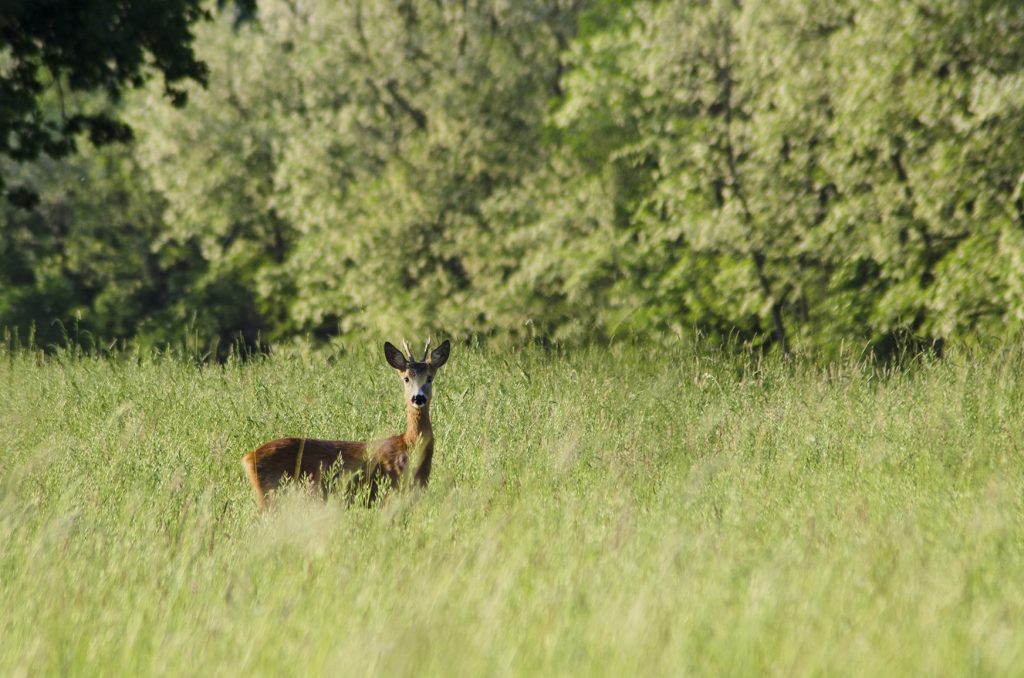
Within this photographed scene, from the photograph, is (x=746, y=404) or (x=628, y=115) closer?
(x=746, y=404)

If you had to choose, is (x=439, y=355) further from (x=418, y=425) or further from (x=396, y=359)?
(x=418, y=425)

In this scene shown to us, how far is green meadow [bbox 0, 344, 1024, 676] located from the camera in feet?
12.3

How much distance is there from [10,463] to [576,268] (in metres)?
16.2

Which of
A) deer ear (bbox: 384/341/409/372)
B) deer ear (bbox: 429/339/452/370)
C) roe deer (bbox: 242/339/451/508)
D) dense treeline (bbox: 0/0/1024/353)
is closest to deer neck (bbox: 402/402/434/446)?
roe deer (bbox: 242/339/451/508)

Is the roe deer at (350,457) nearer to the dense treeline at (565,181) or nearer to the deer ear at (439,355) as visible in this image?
the deer ear at (439,355)

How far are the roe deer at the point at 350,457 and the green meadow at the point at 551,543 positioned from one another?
0.21m

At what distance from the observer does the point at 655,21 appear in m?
21.5

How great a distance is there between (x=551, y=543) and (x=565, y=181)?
21.0m

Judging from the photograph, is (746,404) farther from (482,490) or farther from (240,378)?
(240,378)

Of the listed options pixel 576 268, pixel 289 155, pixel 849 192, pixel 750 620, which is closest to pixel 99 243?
pixel 289 155

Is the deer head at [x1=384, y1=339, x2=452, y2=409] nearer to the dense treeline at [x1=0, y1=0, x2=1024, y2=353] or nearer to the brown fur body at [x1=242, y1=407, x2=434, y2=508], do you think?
the brown fur body at [x1=242, y1=407, x2=434, y2=508]

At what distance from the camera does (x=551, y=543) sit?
16.8ft

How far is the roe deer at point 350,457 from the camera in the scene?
7.23m

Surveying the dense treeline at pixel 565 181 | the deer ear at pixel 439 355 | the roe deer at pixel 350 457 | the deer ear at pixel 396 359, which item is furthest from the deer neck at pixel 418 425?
the dense treeline at pixel 565 181
